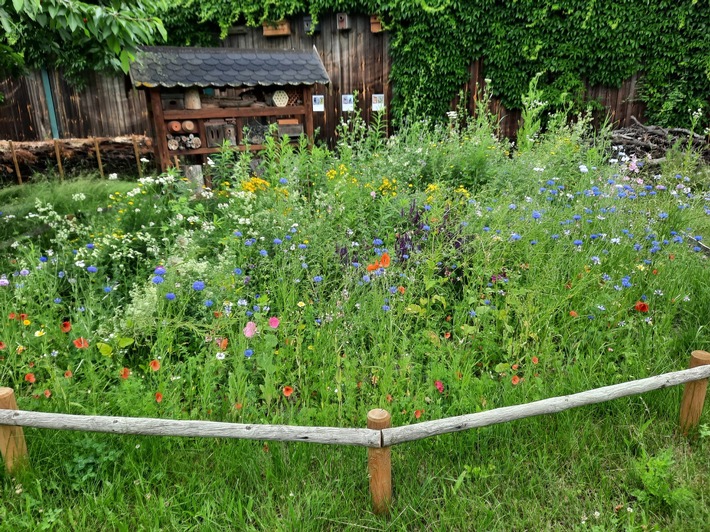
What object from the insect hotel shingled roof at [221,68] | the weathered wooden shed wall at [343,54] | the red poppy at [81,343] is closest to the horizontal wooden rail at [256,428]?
the red poppy at [81,343]

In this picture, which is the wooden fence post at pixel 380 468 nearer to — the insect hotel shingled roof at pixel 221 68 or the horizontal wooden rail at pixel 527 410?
the horizontal wooden rail at pixel 527 410

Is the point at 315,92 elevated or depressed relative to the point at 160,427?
elevated

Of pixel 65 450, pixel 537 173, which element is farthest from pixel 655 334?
pixel 65 450

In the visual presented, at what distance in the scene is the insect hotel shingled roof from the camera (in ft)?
19.2

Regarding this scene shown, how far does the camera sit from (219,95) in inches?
251

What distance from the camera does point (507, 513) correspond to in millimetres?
2146

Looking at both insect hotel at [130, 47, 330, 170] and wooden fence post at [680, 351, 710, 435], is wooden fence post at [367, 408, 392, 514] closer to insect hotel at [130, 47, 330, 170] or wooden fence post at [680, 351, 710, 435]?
wooden fence post at [680, 351, 710, 435]

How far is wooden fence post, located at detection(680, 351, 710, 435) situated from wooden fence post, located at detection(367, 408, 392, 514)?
152cm

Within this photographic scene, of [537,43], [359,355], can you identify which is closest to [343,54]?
[537,43]

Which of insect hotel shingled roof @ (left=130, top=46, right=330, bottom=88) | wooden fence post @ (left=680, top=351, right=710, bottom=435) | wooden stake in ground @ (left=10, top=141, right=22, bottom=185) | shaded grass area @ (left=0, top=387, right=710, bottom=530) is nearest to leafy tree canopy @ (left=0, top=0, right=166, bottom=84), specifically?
insect hotel shingled roof @ (left=130, top=46, right=330, bottom=88)

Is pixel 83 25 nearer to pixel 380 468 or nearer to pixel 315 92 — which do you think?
pixel 380 468

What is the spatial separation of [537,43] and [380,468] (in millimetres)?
8691

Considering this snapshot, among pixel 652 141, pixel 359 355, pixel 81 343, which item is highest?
pixel 81 343

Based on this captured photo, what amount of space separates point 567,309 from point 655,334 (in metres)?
0.50
